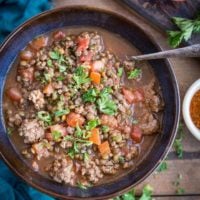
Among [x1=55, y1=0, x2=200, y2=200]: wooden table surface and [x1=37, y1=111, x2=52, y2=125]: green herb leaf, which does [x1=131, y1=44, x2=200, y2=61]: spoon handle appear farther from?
[x1=37, y1=111, x2=52, y2=125]: green herb leaf

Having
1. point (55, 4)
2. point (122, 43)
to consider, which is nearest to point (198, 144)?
point (122, 43)

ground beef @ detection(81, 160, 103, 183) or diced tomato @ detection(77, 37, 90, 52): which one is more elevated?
diced tomato @ detection(77, 37, 90, 52)

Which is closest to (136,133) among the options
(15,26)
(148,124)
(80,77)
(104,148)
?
(148,124)

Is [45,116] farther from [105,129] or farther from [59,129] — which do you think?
[105,129]

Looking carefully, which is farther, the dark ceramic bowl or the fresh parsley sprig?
the fresh parsley sprig

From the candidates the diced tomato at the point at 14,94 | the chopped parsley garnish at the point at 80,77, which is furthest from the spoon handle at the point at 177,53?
the diced tomato at the point at 14,94

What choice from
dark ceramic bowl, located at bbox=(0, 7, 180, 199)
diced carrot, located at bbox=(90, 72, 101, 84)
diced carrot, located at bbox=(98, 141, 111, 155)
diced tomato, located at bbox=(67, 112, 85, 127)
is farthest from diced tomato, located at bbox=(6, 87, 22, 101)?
diced carrot, located at bbox=(98, 141, 111, 155)

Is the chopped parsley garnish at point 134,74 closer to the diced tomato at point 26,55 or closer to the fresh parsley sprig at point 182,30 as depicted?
the fresh parsley sprig at point 182,30
